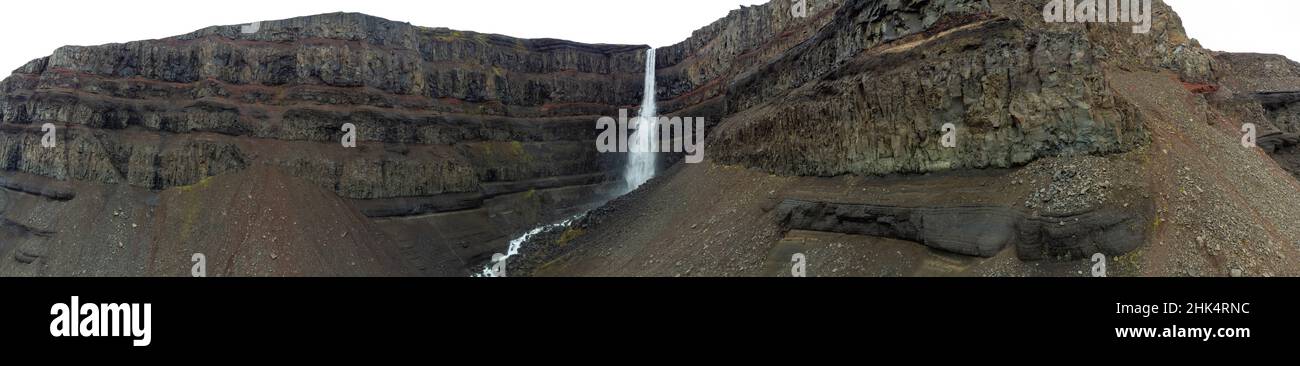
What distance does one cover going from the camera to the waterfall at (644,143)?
114ft

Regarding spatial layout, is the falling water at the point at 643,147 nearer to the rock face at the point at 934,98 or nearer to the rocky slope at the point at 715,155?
the rocky slope at the point at 715,155

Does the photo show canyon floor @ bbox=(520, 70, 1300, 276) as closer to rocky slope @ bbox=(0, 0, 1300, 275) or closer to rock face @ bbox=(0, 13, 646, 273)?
rocky slope @ bbox=(0, 0, 1300, 275)

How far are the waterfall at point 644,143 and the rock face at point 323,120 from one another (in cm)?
170

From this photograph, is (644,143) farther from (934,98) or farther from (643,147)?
(934,98)

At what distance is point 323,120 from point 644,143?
Answer: 20.2m

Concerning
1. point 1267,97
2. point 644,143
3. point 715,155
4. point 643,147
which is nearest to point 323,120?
point 643,147

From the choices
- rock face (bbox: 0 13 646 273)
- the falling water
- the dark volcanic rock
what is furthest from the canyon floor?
the falling water

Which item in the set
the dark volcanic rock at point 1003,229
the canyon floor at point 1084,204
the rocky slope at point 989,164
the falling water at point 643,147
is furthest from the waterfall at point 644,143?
the dark volcanic rock at point 1003,229

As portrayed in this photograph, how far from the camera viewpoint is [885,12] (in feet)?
53.5

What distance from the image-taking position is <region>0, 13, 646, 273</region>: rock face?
22406 mm

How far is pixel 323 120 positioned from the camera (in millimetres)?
26125

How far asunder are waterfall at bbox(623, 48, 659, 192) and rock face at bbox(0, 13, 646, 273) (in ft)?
5.58

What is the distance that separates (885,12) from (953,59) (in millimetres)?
3865

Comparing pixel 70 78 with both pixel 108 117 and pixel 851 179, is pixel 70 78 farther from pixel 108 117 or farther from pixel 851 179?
pixel 851 179
